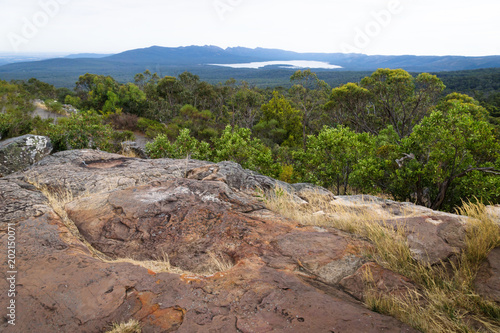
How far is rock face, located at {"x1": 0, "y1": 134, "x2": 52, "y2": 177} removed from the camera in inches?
395

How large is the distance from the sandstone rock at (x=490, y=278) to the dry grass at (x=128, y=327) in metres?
3.77

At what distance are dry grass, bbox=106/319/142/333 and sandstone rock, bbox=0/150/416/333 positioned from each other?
9 cm

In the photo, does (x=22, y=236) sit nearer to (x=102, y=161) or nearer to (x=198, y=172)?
(x=198, y=172)

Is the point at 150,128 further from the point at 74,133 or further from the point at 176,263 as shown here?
the point at 176,263

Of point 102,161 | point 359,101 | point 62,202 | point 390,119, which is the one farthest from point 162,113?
point 62,202

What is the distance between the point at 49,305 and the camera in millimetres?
2918

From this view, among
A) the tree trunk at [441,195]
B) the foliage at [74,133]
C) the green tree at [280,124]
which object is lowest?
the green tree at [280,124]

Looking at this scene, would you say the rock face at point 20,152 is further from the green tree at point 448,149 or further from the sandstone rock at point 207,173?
the green tree at point 448,149

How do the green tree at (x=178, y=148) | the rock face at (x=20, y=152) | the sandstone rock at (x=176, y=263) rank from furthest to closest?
the green tree at (x=178, y=148)
the rock face at (x=20, y=152)
the sandstone rock at (x=176, y=263)

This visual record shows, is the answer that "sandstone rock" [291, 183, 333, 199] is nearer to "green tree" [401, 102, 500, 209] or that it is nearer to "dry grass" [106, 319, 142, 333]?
"green tree" [401, 102, 500, 209]

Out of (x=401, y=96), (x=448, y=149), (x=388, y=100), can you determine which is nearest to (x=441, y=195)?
(x=448, y=149)

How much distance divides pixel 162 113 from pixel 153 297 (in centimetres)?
4181

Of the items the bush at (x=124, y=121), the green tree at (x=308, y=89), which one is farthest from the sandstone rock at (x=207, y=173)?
the bush at (x=124, y=121)

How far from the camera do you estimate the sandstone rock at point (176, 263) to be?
2768 mm
